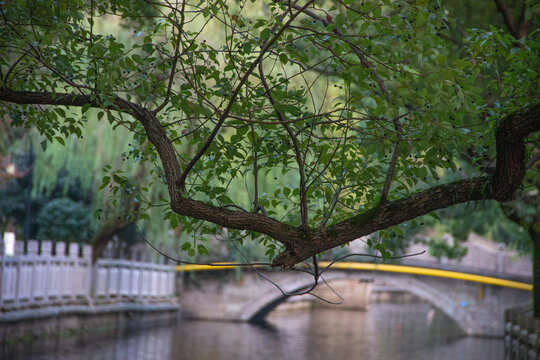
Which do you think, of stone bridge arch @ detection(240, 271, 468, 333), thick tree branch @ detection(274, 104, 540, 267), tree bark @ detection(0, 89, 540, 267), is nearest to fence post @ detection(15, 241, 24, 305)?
stone bridge arch @ detection(240, 271, 468, 333)

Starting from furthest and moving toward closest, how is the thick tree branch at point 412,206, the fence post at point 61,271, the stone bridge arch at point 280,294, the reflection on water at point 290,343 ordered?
1. the stone bridge arch at point 280,294
2. the fence post at point 61,271
3. the reflection on water at point 290,343
4. the thick tree branch at point 412,206

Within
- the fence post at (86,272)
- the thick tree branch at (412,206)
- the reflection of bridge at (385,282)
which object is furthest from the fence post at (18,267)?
the thick tree branch at (412,206)

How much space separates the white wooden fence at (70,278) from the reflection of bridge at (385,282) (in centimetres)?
178

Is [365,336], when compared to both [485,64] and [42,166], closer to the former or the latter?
[42,166]

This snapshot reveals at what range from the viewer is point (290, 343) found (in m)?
16.0

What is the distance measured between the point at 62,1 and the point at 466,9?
5.32 meters

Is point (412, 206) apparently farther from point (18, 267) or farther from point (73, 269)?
point (73, 269)

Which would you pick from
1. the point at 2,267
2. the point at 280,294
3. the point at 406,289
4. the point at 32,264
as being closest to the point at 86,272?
the point at 32,264

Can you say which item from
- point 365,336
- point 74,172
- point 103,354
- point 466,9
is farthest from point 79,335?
point 466,9

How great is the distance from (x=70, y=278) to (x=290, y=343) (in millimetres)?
5156

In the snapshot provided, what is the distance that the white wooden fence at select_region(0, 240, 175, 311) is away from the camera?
1155 cm

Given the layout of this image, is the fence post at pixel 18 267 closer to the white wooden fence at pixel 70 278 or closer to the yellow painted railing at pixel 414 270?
the white wooden fence at pixel 70 278

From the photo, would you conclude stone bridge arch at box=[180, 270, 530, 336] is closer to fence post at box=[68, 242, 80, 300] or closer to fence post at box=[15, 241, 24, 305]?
fence post at box=[68, 242, 80, 300]

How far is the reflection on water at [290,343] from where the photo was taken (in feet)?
42.0
